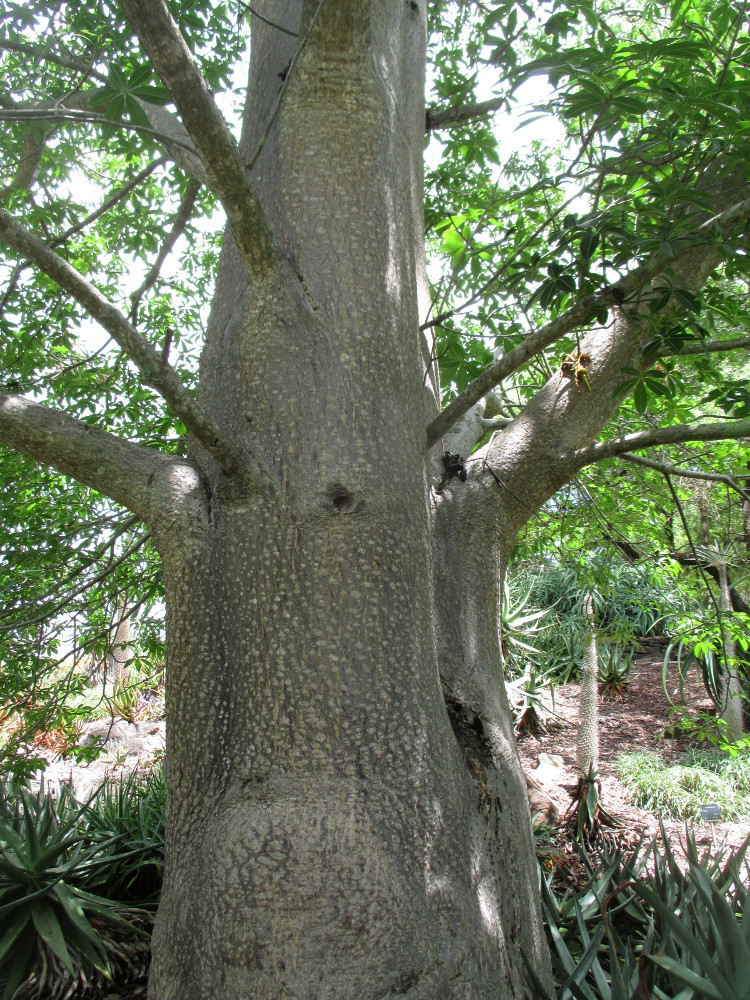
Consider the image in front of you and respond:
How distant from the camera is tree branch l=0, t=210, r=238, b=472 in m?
1.66

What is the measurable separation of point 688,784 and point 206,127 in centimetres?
683

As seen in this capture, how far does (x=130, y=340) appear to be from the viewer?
5.51 ft

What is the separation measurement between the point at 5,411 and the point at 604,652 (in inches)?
368

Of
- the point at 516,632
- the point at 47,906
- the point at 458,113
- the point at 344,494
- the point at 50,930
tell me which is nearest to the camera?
the point at 344,494

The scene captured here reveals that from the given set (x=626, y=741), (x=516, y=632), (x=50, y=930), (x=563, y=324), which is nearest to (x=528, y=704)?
(x=516, y=632)

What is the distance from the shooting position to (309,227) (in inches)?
80.4

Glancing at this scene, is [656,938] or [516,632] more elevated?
[516,632]

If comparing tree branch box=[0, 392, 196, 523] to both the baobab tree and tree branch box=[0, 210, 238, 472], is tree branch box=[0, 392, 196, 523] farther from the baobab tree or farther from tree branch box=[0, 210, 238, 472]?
tree branch box=[0, 210, 238, 472]

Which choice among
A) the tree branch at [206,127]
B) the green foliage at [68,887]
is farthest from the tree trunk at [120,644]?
the tree branch at [206,127]

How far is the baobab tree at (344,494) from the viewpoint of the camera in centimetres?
154

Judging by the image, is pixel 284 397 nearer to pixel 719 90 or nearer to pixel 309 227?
pixel 309 227

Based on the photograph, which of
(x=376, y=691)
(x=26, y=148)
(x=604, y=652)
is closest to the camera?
(x=376, y=691)

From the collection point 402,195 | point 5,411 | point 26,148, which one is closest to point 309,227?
point 402,195

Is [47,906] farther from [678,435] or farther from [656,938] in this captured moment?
[678,435]
